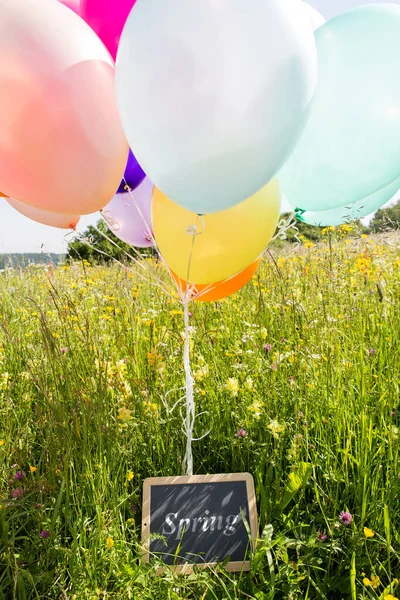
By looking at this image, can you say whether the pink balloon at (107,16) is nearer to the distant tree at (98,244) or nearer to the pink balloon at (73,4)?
the pink balloon at (73,4)

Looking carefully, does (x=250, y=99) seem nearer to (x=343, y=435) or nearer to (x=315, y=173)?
(x=315, y=173)

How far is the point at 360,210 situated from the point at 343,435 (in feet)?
2.90

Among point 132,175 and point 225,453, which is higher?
point 132,175

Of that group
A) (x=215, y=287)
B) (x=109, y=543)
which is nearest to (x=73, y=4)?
(x=215, y=287)

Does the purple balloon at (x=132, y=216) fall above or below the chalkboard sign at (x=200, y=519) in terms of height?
above

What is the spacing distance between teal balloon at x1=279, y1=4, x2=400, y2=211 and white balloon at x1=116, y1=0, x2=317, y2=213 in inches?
7.1

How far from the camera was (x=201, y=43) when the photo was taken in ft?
3.29

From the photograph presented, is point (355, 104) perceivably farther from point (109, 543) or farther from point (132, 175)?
point (109, 543)

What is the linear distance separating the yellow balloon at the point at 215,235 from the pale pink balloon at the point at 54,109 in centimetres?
25

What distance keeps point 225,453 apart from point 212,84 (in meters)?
1.39

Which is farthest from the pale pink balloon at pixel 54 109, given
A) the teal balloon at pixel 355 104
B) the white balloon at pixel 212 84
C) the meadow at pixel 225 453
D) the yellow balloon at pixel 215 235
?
the teal balloon at pixel 355 104

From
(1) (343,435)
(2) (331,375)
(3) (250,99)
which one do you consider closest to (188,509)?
(1) (343,435)

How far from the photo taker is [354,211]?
5.87 feet

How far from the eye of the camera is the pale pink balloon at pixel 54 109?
1124mm
